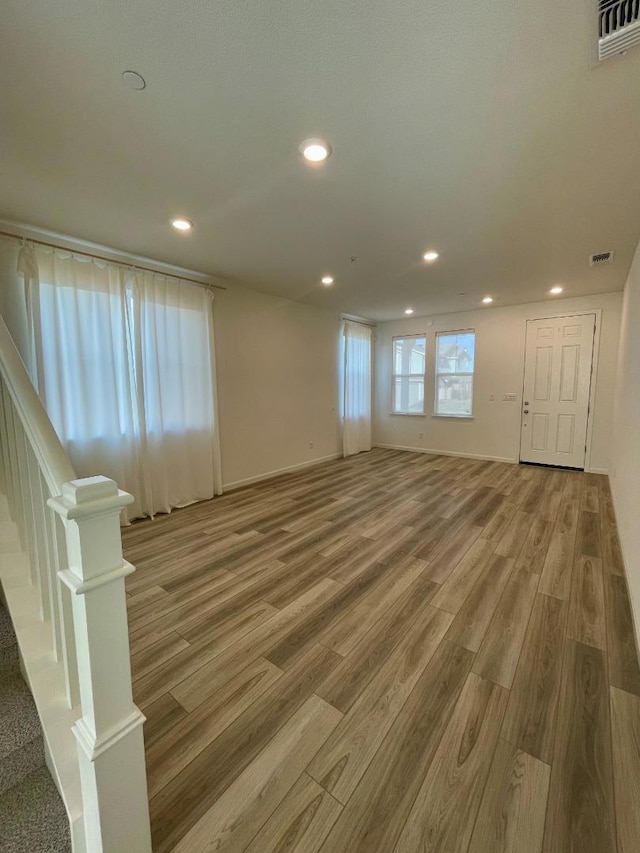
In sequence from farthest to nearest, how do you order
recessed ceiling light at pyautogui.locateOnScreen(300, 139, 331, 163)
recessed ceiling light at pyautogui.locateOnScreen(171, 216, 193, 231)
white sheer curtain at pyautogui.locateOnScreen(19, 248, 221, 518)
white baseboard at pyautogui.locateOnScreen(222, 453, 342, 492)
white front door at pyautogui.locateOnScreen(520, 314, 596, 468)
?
white front door at pyautogui.locateOnScreen(520, 314, 596, 468), white baseboard at pyautogui.locateOnScreen(222, 453, 342, 492), white sheer curtain at pyautogui.locateOnScreen(19, 248, 221, 518), recessed ceiling light at pyautogui.locateOnScreen(171, 216, 193, 231), recessed ceiling light at pyautogui.locateOnScreen(300, 139, 331, 163)

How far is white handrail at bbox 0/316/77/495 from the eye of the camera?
806mm

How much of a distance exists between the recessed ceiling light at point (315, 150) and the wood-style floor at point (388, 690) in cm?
255

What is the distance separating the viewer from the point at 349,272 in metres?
3.77

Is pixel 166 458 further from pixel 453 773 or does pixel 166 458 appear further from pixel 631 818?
pixel 631 818

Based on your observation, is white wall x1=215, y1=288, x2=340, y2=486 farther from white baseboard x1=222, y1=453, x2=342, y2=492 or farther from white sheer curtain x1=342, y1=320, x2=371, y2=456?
white sheer curtain x1=342, y1=320, x2=371, y2=456

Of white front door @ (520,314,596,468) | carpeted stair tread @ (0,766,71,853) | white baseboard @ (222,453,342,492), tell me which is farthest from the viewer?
white front door @ (520,314,596,468)

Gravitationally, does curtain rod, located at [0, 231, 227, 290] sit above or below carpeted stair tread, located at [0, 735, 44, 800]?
above

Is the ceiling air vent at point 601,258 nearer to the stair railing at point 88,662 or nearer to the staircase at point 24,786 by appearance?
the stair railing at point 88,662

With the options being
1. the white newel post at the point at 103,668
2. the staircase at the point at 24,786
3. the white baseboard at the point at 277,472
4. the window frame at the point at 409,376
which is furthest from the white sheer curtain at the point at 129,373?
the window frame at the point at 409,376

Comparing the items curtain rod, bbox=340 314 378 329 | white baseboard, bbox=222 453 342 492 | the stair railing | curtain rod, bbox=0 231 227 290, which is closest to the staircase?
the stair railing

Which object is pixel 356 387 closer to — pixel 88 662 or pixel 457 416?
pixel 457 416

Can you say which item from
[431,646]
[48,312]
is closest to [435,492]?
[431,646]

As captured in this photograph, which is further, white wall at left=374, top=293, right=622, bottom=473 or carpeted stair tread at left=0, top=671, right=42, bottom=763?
white wall at left=374, top=293, right=622, bottom=473

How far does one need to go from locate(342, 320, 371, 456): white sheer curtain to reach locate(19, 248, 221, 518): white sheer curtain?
270 centimetres
